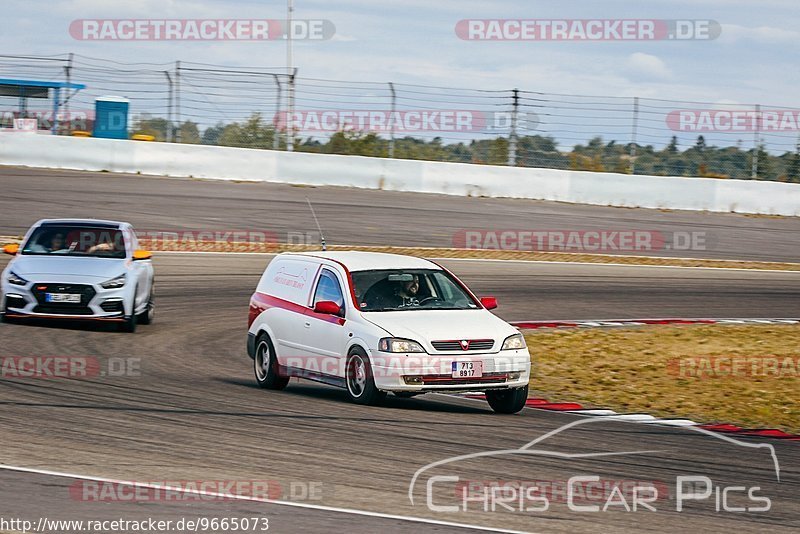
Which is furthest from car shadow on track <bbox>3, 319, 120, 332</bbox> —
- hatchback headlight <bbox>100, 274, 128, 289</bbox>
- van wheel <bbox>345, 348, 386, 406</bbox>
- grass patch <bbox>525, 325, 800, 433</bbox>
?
grass patch <bbox>525, 325, 800, 433</bbox>

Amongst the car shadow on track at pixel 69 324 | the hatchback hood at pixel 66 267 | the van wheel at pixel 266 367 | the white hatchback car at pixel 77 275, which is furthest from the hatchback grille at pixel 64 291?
the van wheel at pixel 266 367

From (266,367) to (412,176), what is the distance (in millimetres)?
20163

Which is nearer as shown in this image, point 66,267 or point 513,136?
point 66,267

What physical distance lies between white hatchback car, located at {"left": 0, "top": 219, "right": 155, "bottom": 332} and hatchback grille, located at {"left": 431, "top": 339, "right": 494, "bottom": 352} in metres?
6.01

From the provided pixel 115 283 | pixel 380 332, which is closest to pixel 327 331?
pixel 380 332

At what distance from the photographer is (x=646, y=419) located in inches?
433

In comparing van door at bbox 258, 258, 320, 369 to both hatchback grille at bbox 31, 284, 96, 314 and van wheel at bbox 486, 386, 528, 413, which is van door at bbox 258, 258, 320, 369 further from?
hatchback grille at bbox 31, 284, 96, 314

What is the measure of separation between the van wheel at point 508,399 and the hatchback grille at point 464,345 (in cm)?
53

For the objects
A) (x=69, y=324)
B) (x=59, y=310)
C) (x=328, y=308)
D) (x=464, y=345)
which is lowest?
(x=69, y=324)

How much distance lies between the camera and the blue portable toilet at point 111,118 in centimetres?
3431

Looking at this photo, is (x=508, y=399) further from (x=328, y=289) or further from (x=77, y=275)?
(x=77, y=275)

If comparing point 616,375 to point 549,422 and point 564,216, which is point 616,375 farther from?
point 564,216

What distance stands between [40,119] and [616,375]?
992 inches

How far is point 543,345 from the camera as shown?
16.1 m
